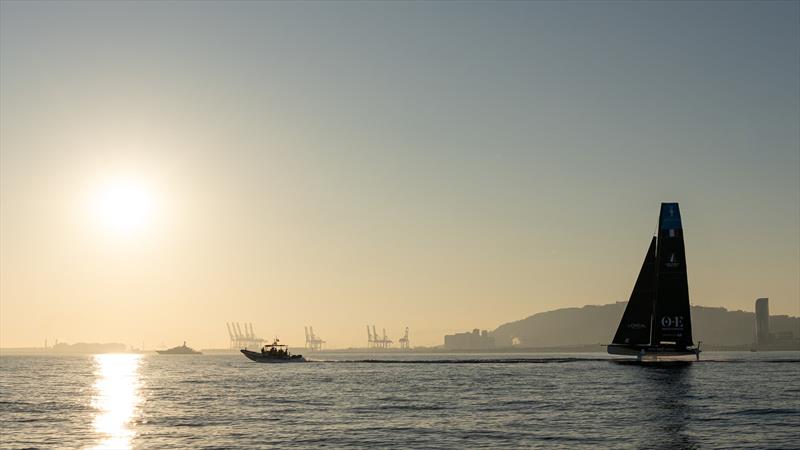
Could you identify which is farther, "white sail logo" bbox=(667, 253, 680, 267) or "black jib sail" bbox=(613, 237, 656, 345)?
"black jib sail" bbox=(613, 237, 656, 345)

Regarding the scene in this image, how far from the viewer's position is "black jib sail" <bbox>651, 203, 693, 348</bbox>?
130500 millimetres

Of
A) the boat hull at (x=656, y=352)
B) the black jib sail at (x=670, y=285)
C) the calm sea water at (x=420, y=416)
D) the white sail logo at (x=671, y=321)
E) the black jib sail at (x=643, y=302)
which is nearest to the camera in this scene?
the calm sea water at (x=420, y=416)

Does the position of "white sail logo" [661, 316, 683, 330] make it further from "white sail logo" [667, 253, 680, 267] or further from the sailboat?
Result: "white sail logo" [667, 253, 680, 267]

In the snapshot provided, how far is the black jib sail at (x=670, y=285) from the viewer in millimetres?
130500

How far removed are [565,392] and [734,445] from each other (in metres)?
39.3

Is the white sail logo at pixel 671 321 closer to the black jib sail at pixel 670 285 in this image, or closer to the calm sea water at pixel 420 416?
the black jib sail at pixel 670 285

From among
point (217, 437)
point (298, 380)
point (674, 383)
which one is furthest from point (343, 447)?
point (298, 380)

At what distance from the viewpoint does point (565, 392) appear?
84750 millimetres

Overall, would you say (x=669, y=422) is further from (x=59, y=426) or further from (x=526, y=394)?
(x=59, y=426)

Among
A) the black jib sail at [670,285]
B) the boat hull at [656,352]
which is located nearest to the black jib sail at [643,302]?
the boat hull at [656,352]

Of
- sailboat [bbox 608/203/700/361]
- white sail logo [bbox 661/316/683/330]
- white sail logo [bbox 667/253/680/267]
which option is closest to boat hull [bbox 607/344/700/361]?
sailboat [bbox 608/203/700/361]

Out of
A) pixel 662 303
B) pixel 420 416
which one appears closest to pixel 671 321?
pixel 662 303

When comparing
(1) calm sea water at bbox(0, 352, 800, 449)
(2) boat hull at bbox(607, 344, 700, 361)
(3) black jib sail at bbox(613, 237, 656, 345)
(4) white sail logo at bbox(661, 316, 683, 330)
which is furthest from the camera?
(3) black jib sail at bbox(613, 237, 656, 345)

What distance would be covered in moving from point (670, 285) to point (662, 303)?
3239 millimetres
